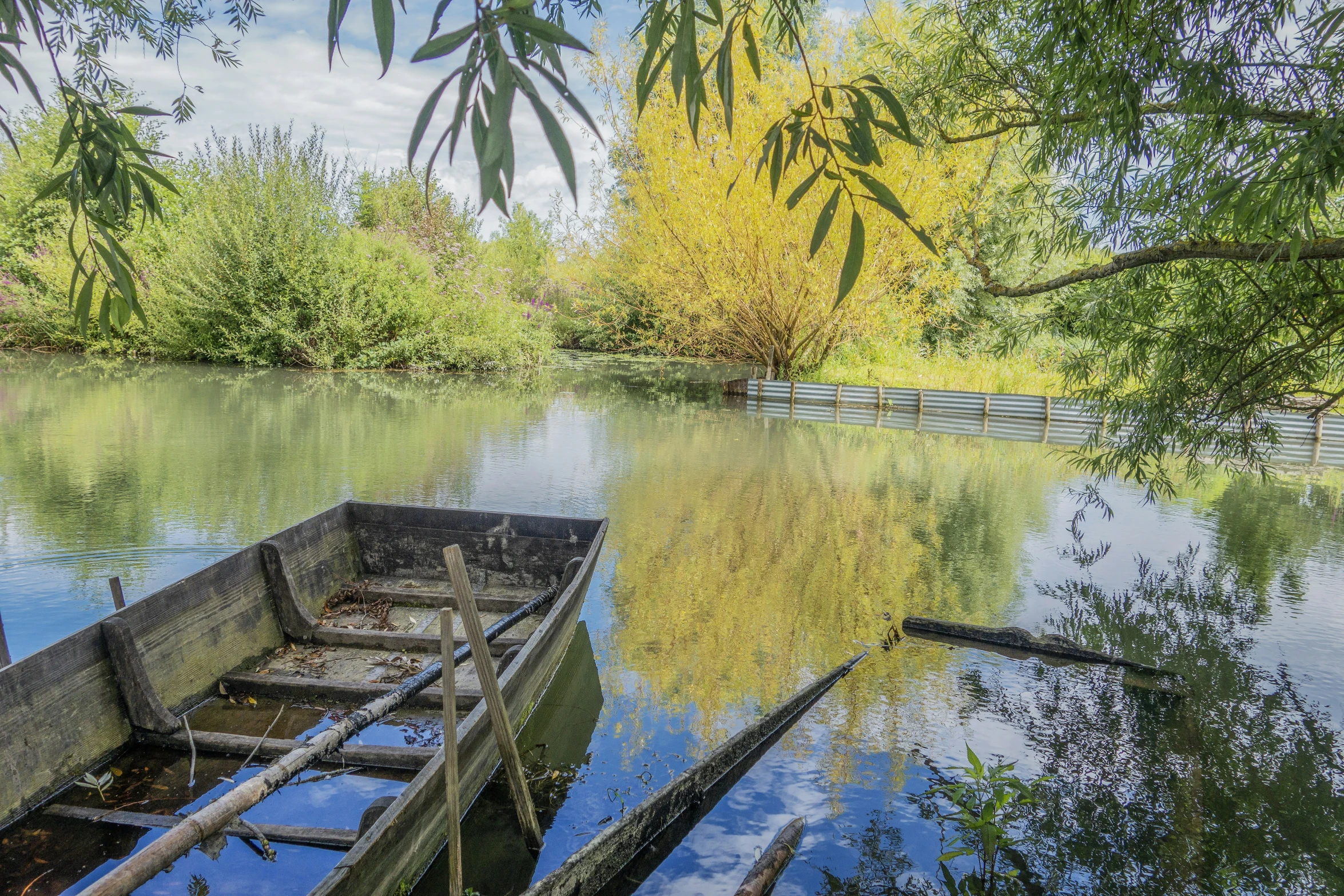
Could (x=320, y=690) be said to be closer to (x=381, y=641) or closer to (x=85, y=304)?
(x=381, y=641)

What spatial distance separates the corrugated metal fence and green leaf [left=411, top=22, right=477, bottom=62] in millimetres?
14704

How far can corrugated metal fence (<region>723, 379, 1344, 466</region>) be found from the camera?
1470 cm

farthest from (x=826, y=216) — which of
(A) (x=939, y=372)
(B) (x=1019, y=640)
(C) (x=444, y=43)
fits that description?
(A) (x=939, y=372)

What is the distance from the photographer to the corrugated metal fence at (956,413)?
1470 cm

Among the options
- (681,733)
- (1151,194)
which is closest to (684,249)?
(1151,194)

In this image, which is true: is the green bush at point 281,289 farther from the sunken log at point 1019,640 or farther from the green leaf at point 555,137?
the green leaf at point 555,137

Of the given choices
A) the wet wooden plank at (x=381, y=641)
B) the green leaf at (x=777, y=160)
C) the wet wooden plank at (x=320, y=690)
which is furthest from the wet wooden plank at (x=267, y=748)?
the green leaf at (x=777, y=160)

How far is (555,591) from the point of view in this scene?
15.5 feet

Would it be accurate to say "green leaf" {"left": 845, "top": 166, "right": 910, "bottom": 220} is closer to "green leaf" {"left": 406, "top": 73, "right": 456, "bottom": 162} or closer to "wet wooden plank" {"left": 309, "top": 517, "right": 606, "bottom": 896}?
"green leaf" {"left": 406, "top": 73, "right": 456, "bottom": 162}

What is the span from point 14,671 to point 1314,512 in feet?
37.9

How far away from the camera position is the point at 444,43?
96 centimetres

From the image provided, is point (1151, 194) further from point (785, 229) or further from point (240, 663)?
point (785, 229)

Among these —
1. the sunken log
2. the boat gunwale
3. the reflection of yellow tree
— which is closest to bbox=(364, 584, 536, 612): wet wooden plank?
the boat gunwale

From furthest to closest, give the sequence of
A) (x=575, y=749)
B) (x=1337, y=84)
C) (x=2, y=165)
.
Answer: (x=2, y=165) → (x=575, y=749) → (x=1337, y=84)
